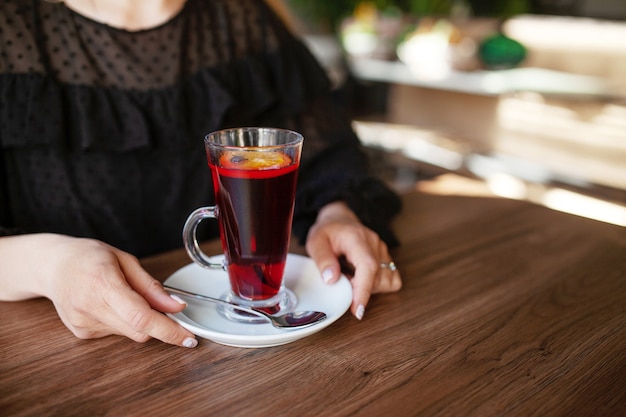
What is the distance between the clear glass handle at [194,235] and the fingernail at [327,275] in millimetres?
139

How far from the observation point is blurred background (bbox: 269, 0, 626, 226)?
2.79 metres

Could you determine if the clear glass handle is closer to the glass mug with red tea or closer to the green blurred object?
the glass mug with red tea

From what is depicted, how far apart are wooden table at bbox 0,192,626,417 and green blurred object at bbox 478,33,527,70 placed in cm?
241

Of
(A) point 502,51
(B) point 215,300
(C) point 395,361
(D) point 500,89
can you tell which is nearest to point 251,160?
(B) point 215,300

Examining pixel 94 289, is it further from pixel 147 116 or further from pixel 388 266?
pixel 147 116

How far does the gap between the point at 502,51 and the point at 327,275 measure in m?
2.63

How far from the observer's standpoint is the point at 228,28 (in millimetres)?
1180

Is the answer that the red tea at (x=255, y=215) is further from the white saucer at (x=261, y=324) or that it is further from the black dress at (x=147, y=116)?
the black dress at (x=147, y=116)

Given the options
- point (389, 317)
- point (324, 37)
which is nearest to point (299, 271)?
point (389, 317)

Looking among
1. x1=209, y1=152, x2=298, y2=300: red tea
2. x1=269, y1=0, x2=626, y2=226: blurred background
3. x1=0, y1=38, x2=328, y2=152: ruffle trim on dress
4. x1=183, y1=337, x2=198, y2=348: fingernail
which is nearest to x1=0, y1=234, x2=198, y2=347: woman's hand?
x1=183, y1=337, x2=198, y2=348: fingernail

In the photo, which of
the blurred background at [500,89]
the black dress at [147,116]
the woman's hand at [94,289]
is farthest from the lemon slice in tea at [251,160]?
the blurred background at [500,89]

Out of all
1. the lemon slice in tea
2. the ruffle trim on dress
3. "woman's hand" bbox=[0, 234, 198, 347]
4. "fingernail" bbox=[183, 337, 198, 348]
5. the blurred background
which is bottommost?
the blurred background

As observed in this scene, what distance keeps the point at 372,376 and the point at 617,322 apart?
35 centimetres

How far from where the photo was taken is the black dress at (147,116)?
0.97 m
